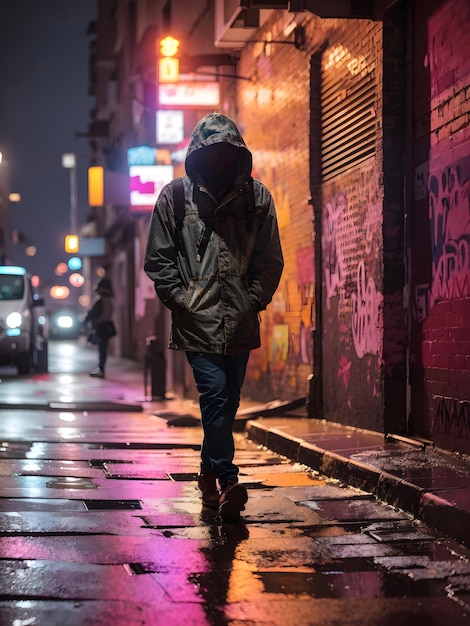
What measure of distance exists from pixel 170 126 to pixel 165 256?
16.0m

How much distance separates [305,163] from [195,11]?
8.88m

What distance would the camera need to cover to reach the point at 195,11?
63.8 feet

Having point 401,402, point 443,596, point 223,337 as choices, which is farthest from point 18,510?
point 401,402

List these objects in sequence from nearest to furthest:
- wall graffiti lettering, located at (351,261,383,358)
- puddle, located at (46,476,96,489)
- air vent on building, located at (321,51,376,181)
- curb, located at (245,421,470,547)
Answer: curb, located at (245,421,470,547)
puddle, located at (46,476,96,489)
wall graffiti lettering, located at (351,261,383,358)
air vent on building, located at (321,51,376,181)

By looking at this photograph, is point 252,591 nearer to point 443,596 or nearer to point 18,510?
point 443,596

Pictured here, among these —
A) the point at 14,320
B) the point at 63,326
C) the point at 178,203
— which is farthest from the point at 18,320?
the point at 63,326

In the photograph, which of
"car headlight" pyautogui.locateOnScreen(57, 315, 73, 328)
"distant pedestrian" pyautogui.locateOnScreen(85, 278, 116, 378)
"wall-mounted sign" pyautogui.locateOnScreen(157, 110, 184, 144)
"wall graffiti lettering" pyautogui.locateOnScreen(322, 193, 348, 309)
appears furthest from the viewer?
"car headlight" pyautogui.locateOnScreen(57, 315, 73, 328)

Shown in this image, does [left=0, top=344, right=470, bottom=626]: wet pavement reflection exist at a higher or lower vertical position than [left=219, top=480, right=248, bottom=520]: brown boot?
lower

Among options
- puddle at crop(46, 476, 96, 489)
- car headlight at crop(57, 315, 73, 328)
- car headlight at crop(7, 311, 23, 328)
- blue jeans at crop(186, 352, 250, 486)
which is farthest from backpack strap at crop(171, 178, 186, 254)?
car headlight at crop(57, 315, 73, 328)

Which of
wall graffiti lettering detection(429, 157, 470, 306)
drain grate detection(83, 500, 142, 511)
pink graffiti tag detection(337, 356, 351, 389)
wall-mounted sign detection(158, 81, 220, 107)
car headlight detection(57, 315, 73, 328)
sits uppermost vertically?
wall-mounted sign detection(158, 81, 220, 107)

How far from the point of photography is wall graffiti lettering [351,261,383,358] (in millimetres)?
9086

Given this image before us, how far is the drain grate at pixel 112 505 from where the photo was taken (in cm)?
617

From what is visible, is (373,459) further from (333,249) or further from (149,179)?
(149,179)

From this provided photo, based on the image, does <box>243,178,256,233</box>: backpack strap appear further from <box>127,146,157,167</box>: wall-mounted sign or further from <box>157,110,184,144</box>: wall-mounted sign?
<box>127,146,157,167</box>: wall-mounted sign
